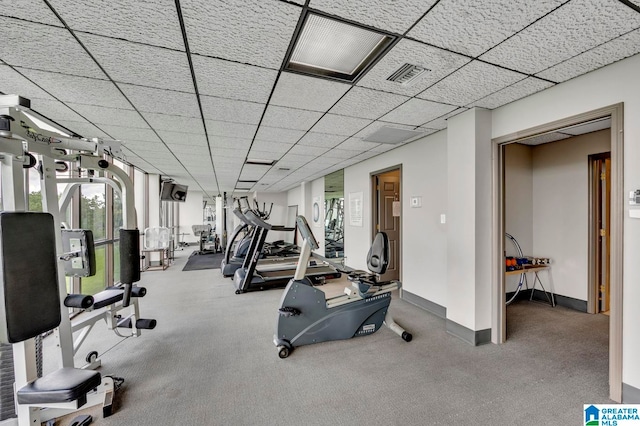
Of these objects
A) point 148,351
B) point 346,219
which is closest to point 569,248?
point 346,219

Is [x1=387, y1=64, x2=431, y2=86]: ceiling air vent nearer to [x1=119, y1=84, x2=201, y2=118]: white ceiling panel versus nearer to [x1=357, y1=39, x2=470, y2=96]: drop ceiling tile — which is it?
[x1=357, y1=39, x2=470, y2=96]: drop ceiling tile

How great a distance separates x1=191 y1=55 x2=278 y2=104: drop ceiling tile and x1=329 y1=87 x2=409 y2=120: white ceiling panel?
718 mm

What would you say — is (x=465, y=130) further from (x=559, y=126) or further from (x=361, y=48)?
(x=361, y=48)

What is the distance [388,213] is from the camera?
5.19 m

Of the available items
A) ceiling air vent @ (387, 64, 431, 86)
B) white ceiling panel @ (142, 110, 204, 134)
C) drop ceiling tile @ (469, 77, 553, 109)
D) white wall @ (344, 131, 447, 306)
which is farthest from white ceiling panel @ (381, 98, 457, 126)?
white ceiling panel @ (142, 110, 204, 134)

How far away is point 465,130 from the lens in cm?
283

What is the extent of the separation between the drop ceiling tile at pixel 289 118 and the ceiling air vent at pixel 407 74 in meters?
0.95

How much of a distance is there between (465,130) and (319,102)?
160 cm

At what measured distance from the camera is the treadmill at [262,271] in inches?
175

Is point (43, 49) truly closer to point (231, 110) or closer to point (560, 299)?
point (231, 110)

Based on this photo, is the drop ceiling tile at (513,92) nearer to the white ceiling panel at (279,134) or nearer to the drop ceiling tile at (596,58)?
the drop ceiling tile at (596,58)

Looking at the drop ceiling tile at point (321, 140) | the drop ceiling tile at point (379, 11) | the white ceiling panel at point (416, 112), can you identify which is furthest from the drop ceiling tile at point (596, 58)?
the drop ceiling tile at point (321, 140)

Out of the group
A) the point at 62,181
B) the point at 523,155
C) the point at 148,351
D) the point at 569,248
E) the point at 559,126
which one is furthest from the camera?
the point at 523,155

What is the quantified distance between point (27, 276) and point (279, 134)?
2.78 meters
